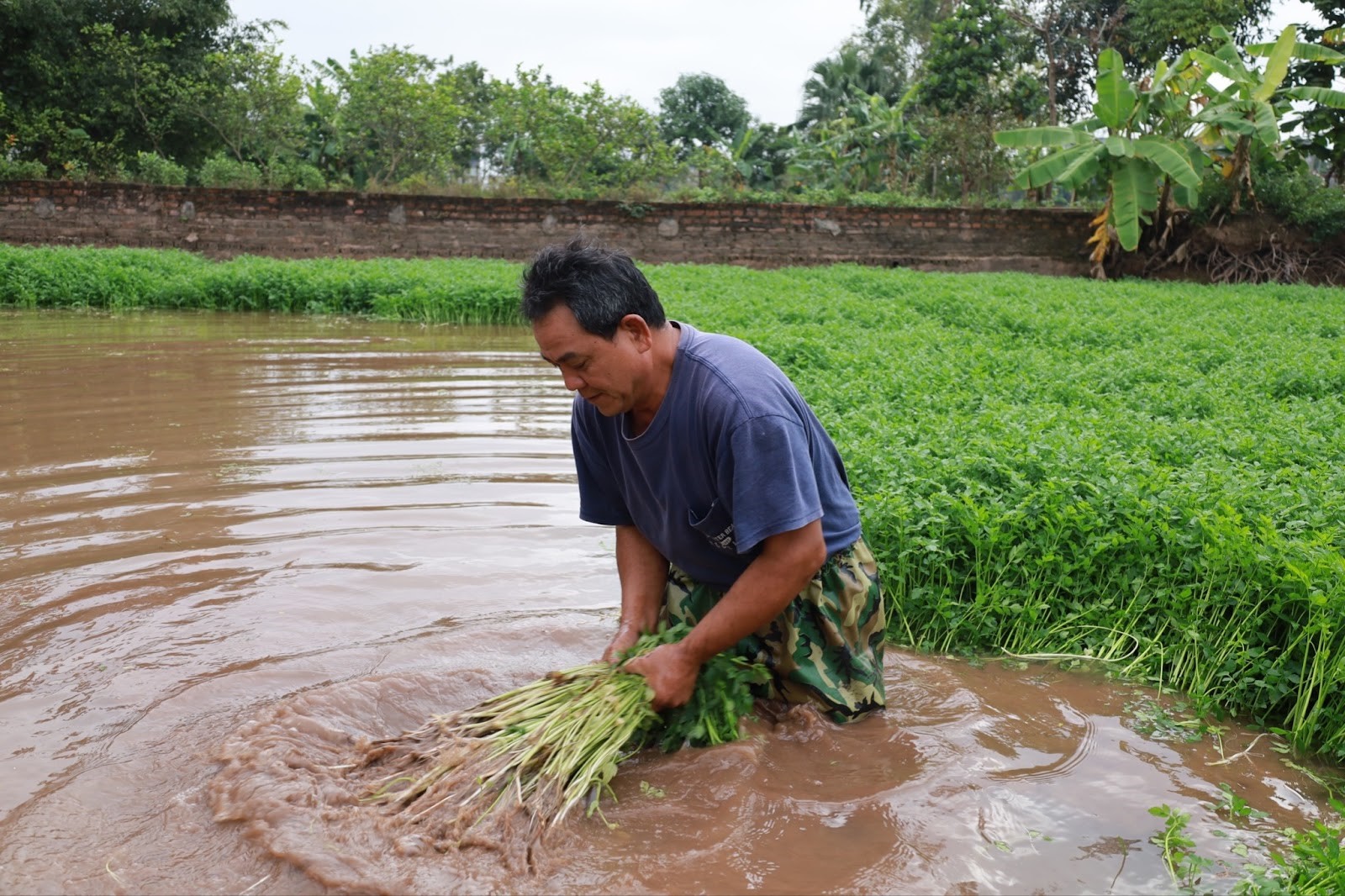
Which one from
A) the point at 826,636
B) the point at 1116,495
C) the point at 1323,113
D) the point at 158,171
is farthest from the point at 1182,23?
the point at 826,636

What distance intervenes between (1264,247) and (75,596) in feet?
72.4

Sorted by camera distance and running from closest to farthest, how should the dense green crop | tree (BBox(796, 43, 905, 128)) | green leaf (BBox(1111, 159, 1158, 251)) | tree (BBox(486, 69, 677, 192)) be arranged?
the dense green crop, green leaf (BBox(1111, 159, 1158, 251)), tree (BBox(486, 69, 677, 192)), tree (BBox(796, 43, 905, 128))

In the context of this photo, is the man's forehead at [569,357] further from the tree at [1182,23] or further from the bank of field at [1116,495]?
the tree at [1182,23]

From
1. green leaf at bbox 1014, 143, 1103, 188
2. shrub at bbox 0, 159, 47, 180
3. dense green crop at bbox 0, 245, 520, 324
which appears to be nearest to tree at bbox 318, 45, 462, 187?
shrub at bbox 0, 159, 47, 180

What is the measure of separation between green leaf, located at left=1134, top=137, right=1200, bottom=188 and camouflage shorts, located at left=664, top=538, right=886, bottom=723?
16659 mm

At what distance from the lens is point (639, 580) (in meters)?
3.35

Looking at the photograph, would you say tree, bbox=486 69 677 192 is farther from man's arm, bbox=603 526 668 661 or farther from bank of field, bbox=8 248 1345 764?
man's arm, bbox=603 526 668 661

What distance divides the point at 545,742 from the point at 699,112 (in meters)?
45.2

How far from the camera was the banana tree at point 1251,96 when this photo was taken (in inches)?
703

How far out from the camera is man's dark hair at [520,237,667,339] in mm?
2670

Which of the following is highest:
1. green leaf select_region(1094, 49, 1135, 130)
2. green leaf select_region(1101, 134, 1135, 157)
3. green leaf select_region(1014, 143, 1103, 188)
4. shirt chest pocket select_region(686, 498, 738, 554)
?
green leaf select_region(1094, 49, 1135, 130)

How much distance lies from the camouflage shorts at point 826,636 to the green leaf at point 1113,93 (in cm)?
1686

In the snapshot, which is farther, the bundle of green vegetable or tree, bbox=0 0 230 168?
tree, bbox=0 0 230 168

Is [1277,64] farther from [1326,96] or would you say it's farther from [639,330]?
[639,330]
